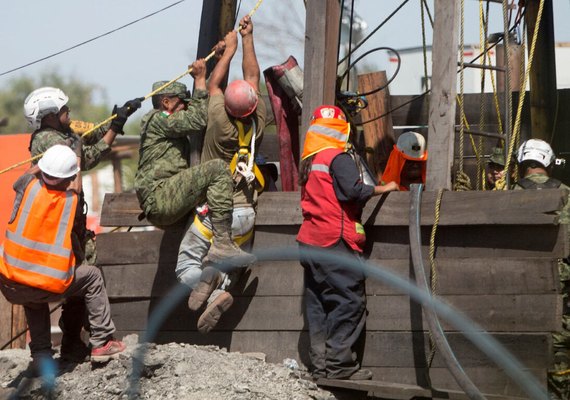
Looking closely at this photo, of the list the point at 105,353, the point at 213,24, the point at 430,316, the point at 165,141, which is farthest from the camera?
the point at 213,24

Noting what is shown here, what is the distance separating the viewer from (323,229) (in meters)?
7.85

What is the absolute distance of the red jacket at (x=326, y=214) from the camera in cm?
783

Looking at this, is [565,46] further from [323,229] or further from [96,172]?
[96,172]

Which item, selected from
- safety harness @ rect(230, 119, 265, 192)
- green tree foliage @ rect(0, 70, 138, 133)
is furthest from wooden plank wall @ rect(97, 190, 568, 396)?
green tree foliage @ rect(0, 70, 138, 133)

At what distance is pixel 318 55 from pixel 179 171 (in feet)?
4.89

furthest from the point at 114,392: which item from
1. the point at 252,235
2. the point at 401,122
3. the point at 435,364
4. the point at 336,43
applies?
the point at 401,122

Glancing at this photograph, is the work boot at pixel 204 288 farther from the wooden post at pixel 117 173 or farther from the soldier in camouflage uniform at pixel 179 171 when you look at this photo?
the wooden post at pixel 117 173

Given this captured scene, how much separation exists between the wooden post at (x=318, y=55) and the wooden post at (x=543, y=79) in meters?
3.35

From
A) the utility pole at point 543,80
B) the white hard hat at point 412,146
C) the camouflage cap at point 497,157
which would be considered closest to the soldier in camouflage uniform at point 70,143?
the white hard hat at point 412,146

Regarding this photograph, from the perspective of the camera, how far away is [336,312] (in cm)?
780

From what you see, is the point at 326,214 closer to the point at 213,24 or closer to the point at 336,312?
the point at 336,312

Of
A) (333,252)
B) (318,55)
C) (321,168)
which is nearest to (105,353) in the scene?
(333,252)

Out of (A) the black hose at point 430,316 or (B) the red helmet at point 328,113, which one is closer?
(A) the black hose at point 430,316

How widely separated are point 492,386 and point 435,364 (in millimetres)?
457
